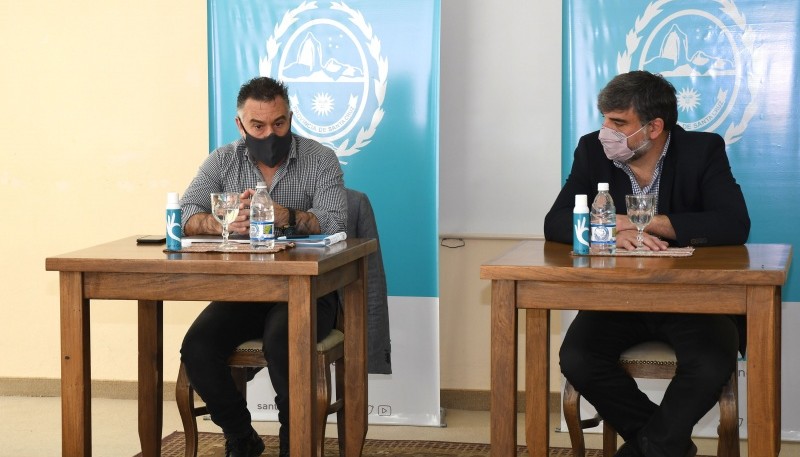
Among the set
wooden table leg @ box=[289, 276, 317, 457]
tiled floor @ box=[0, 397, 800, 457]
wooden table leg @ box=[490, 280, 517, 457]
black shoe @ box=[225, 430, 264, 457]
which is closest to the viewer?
wooden table leg @ box=[490, 280, 517, 457]

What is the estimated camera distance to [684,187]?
3.18m

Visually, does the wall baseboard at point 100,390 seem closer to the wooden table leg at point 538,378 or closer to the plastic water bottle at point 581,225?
the wooden table leg at point 538,378

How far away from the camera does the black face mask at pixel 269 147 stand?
3.41 metres

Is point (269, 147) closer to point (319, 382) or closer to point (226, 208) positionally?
point (226, 208)

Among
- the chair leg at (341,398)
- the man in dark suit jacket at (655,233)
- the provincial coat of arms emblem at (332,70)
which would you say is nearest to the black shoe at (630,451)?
the man in dark suit jacket at (655,233)

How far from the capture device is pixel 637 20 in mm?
3949

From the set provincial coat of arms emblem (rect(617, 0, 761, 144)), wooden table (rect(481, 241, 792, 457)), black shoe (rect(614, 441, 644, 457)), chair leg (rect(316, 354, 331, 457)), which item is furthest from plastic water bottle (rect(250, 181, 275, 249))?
provincial coat of arms emblem (rect(617, 0, 761, 144))

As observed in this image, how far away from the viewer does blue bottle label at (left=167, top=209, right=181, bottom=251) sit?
114 inches

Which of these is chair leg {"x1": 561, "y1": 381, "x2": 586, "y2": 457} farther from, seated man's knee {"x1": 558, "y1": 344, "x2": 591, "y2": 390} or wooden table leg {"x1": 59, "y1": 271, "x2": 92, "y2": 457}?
wooden table leg {"x1": 59, "y1": 271, "x2": 92, "y2": 457}

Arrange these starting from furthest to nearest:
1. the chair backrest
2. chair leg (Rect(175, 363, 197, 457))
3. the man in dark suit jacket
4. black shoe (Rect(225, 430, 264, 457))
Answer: the chair backrest
black shoe (Rect(225, 430, 264, 457))
chair leg (Rect(175, 363, 197, 457))
the man in dark suit jacket

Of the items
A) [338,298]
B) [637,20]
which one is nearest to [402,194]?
[338,298]

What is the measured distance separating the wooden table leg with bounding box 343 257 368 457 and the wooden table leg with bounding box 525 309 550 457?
56cm

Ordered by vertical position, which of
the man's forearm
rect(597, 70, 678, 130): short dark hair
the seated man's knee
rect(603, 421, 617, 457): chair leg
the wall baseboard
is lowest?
the wall baseboard

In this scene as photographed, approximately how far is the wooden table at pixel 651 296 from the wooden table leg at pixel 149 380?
1241 mm
